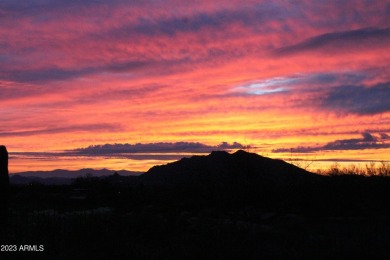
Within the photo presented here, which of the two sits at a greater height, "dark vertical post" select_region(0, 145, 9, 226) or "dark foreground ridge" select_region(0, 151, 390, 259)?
"dark vertical post" select_region(0, 145, 9, 226)

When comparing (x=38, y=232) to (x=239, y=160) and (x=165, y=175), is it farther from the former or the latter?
(x=165, y=175)

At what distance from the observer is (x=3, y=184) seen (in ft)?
41.5

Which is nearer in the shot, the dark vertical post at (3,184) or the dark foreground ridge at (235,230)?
the dark foreground ridge at (235,230)

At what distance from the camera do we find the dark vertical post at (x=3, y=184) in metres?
12.6

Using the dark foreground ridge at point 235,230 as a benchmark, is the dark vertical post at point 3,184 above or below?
above

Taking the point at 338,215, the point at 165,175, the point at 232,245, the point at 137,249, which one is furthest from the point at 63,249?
the point at 165,175

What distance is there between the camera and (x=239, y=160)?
40.7m

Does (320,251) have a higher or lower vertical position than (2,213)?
lower

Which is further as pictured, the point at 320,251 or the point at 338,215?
the point at 338,215

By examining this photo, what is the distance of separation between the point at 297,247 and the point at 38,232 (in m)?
6.78

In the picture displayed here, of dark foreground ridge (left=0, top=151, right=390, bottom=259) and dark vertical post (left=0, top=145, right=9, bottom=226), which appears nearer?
dark foreground ridge (left=0, top=151, right=390, bottom=259)

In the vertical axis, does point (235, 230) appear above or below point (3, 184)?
below

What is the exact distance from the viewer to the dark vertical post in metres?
12.6

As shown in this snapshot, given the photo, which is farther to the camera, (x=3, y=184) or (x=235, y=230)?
(x=235, y=230)
